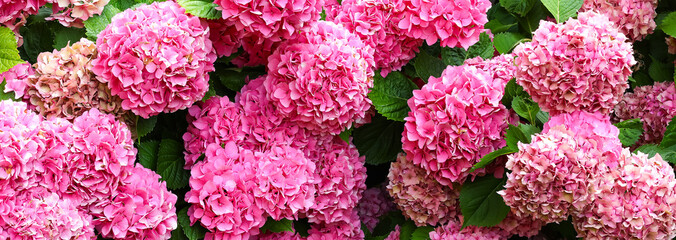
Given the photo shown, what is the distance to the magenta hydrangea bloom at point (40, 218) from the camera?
1693 millimetres

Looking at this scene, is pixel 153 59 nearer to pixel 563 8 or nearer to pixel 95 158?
pixel 95 158

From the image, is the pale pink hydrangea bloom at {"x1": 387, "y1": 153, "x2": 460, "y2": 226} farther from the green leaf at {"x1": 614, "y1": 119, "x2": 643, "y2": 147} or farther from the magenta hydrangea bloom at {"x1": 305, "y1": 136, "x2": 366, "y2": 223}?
the green leaf at {"x1": 614, "y1": 119, "x2": 643, "y2": 147}

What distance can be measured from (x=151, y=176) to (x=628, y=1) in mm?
1813

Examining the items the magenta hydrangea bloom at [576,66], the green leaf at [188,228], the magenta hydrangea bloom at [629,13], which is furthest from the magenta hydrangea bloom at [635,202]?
the green leaf at [188,228]

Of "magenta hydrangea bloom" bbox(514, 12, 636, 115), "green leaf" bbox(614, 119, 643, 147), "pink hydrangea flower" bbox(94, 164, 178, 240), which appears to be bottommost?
"pink hydrangea flower" bbox(94, 164, 178, 240)

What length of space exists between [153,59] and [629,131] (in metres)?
1.50

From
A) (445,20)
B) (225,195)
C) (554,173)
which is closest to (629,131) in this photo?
(554,173)

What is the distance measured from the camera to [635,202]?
6.16 ft

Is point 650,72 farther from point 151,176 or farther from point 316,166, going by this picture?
point 151,176

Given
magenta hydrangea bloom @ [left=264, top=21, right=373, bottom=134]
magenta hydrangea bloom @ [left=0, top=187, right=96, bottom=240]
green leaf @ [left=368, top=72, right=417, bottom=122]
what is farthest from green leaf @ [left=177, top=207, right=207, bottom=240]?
green leaf @ [left=368, top=72, right=417, bottom=122]

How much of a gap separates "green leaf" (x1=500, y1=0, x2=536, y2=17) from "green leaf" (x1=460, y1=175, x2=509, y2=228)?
804 millimetres

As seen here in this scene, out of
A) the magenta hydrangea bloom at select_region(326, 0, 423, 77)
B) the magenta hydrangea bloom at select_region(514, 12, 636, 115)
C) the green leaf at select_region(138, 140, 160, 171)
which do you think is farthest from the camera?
the magenta hydrangea bloom at select_region(326, 0, 423, 77)

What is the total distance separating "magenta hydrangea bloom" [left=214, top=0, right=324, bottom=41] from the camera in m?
1.90

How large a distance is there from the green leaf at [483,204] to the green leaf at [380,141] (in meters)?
0.38
